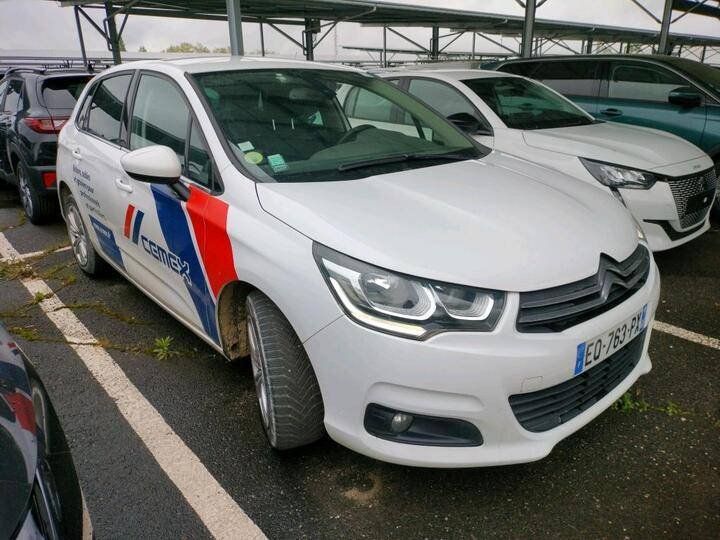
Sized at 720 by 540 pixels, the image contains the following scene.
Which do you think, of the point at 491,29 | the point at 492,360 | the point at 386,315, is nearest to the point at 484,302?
the point at 492,360

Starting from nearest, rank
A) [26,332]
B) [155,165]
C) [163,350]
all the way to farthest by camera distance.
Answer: [155,165] → [163,350] → [26,332]

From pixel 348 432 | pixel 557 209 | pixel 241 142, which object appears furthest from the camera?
pixel 241 142

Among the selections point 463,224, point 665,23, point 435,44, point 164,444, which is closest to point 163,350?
point 164,444

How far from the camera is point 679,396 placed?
2539 mm

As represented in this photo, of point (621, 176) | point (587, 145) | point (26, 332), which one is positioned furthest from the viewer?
point (587, 145)

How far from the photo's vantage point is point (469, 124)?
4590 millimetres

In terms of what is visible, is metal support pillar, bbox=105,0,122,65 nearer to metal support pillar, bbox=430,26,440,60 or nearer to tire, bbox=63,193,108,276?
tire, bbox=63,193,108,276

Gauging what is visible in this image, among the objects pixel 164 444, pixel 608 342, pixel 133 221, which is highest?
pixel 133 221

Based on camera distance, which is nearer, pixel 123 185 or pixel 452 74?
pixel 123 185

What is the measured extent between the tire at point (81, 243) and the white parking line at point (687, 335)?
3690mm

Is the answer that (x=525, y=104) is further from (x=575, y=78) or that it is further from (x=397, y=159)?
(x=397, y=159)

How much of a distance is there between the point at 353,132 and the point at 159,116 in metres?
1.02

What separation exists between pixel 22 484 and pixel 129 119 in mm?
2518

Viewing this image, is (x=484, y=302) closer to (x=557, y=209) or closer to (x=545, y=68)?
(x=557, y=209)
